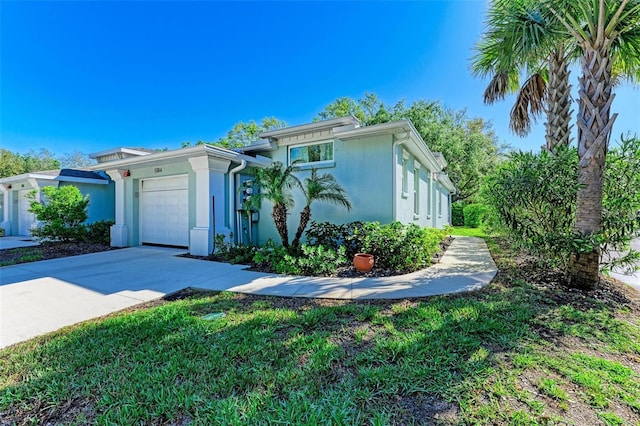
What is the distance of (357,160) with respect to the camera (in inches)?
329

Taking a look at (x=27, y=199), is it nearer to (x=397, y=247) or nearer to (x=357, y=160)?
(x=357, y=160)

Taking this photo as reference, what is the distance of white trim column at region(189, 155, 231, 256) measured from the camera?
837cm

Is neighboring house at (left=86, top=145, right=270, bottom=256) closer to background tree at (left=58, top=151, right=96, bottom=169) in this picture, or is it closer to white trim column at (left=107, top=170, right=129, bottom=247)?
white trim column at (left=107, top=170, right=129, bottom=247)

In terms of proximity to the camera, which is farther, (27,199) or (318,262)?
(27,199)

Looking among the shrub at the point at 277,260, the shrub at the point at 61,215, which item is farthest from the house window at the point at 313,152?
the shrub at the point at 61,215

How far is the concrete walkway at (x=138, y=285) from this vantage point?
4.03 meters

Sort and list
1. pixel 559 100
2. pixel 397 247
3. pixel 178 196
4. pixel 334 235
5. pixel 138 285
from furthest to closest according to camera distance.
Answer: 1. pixel 178 196
2. pixel 334 235
3. pixel 559 100
4. pixel 397 247
5. pixel 138 285

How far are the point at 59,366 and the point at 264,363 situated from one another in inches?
78.0

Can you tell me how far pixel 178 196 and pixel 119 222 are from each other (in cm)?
300

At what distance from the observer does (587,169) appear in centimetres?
478

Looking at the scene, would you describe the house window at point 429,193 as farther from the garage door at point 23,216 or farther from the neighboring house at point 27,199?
the garage door at point 23,216

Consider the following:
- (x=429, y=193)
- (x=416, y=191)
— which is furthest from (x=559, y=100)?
(x=429, y=193)

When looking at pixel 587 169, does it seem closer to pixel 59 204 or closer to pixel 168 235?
pixel 168 235

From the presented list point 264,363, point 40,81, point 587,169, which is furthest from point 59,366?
point 40,81
